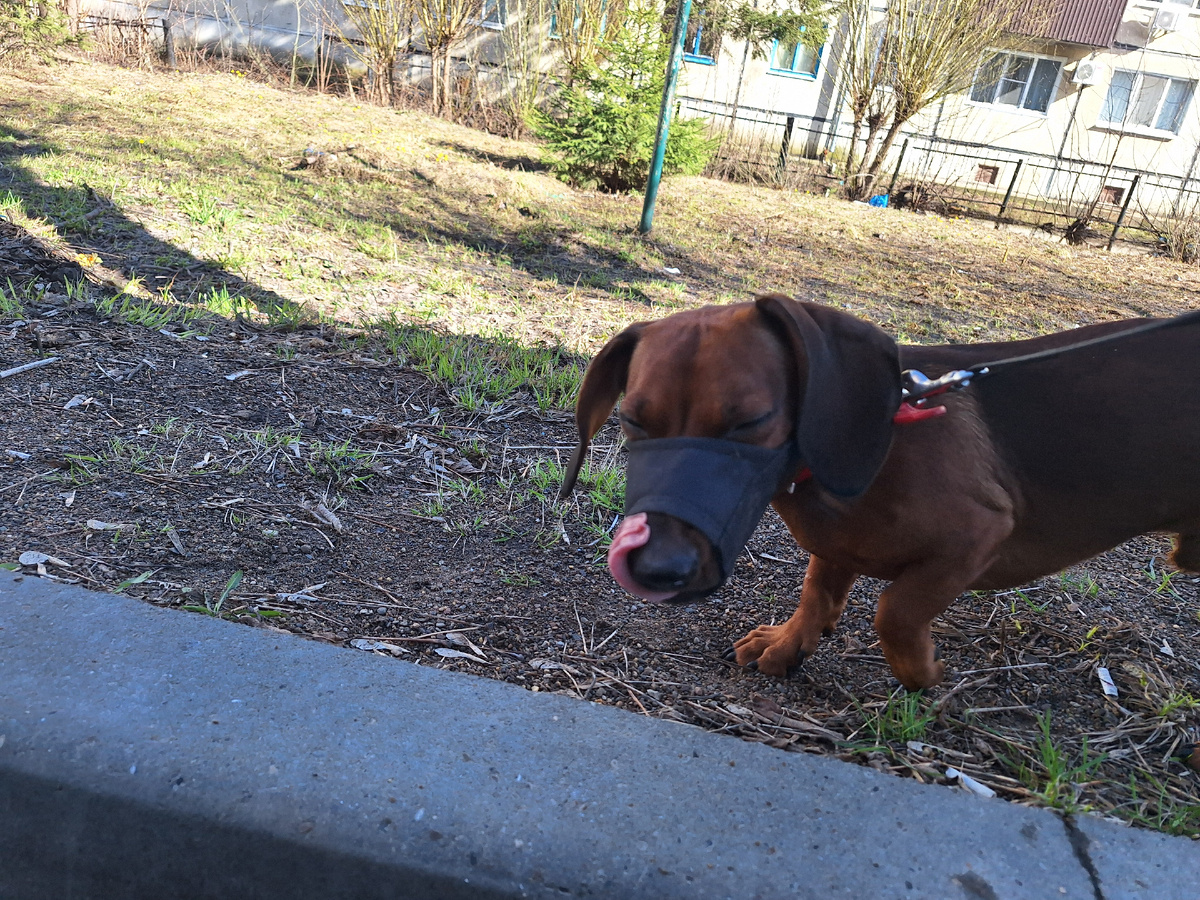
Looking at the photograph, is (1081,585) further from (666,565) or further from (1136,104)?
(1136,104)

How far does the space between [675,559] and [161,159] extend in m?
8.21

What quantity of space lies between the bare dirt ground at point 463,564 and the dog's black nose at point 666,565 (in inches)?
26.9

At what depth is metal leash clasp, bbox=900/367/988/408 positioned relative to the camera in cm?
206

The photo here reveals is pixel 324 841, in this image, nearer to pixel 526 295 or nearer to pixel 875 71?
pixel 526 295

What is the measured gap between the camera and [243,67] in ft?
57.3

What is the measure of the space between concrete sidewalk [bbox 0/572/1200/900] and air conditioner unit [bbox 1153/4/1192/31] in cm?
2519

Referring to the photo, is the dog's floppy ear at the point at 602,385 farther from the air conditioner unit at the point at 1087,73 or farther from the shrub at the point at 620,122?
the air conditioner unit at the point at 1087,73

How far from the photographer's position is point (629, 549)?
1653 mm

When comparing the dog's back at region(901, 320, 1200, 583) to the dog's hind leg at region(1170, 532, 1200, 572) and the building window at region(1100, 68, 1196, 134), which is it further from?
the building window at region(1100, 68, 1196, 134)

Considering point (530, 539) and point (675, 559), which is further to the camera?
point (530, 539)

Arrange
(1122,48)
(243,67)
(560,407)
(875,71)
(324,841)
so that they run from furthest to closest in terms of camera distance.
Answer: (1122,48)
(243,67)
(875,71)
(560,407)
(324,841)

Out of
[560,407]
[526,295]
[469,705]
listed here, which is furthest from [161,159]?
[469,705]

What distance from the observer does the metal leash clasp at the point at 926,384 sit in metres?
2.06

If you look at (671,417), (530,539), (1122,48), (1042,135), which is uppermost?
(1122,48)
